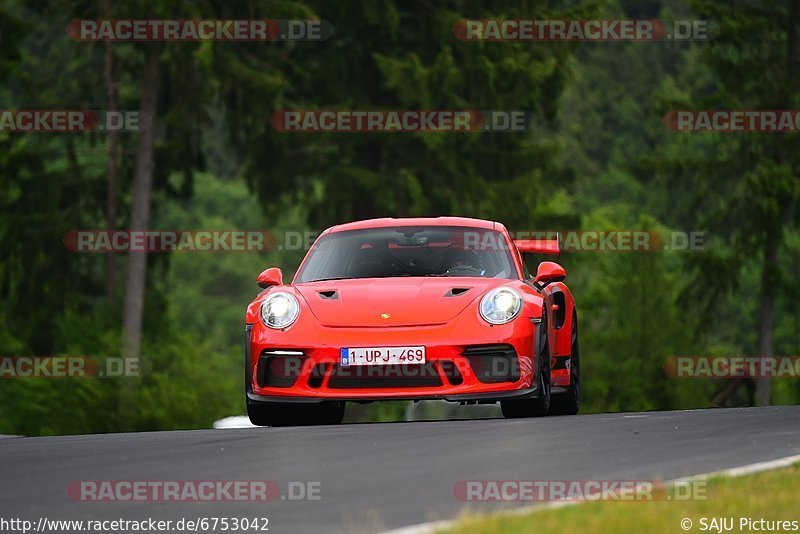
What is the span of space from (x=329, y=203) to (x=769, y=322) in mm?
10105

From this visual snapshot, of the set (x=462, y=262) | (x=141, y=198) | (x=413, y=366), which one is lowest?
(x=413, y=366)

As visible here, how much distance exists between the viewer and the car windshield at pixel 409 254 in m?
13.9

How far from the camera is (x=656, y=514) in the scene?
7.45 metres

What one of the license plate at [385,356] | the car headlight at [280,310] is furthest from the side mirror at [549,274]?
the car headlight at [280,310]

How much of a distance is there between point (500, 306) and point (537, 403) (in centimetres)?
88

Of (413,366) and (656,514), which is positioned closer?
(656,514)

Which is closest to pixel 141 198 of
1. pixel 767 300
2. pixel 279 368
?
pixel 767 300

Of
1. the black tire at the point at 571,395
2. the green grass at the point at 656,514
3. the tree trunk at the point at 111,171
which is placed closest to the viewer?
the green grass at the point at 656,514

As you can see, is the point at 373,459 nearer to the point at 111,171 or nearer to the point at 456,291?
the point at 456,291

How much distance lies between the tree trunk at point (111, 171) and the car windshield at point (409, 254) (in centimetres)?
2218

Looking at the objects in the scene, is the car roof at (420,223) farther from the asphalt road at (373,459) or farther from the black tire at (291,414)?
the asphalt road at (373,459)

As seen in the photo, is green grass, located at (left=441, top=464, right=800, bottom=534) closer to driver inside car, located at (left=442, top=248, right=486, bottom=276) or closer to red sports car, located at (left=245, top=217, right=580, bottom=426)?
red sports car, located at (left=245, top=217, right=580, bottom=426)

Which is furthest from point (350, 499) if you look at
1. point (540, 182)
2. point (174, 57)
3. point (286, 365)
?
point (540, 182)

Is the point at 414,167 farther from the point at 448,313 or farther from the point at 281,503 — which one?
the point at 281,503
